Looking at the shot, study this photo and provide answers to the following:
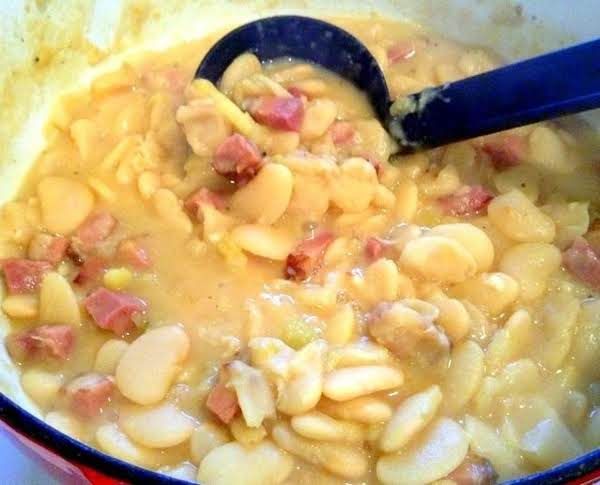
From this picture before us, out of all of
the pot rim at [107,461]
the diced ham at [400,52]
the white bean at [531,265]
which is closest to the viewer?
the pot rim at [107,461]

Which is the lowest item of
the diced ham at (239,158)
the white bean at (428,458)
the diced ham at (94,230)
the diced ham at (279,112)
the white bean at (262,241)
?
the white bean at (428,458)

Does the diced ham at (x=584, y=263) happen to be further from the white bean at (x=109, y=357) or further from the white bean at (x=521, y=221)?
the white bean at (x=109, y=357)

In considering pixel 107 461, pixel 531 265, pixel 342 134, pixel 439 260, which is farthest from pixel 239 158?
pixel 107 461

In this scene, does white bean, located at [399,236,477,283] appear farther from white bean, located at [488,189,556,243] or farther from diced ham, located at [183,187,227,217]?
diced ham, located at [183,187,227,217]

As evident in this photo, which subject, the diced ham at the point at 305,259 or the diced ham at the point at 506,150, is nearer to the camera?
the diced ham at the point at 305,259

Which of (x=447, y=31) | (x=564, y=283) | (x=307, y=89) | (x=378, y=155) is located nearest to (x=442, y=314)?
(x=564, y=283)

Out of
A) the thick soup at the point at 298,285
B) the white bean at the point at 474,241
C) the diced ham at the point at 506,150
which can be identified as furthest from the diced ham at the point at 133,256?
the diced ham at the point at 506,150

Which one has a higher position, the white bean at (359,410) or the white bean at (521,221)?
the white bean at (521,221)
